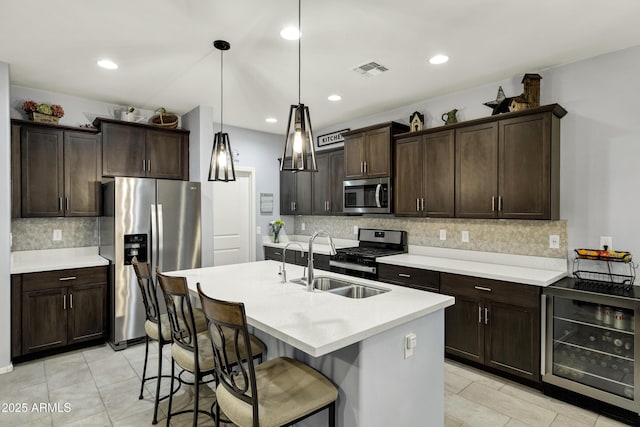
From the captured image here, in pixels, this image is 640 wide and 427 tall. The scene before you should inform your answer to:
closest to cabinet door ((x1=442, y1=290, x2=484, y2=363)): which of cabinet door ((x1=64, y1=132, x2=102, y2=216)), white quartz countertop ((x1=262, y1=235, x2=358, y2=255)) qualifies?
white quartz countertop ((x1=262, y1=235, x2=358, y2=255))

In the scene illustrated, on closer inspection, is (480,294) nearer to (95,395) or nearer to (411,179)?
(411,179)

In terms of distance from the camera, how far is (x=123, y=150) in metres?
4.19

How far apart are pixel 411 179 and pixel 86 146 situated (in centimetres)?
374

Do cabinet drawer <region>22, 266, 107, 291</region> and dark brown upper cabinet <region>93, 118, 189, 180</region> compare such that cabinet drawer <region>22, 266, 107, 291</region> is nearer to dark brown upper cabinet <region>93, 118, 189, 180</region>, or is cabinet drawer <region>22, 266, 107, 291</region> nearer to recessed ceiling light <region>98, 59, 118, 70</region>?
dark brown upper cabinet <region>93, 118, 189, 180</region>

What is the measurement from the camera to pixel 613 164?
9.47ft

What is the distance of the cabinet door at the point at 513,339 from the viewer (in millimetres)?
2809

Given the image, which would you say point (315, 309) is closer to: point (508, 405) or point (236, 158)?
point (508, 405)

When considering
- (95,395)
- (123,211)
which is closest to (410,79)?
(123,211)

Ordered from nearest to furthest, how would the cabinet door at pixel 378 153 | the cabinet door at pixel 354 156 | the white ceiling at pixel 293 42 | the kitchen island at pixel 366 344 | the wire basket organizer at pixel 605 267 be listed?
the kitchen island at pixel 366 344, the white ceiling at pixel 293 42, the wire basket organizer at pixel 605 267, the cabinet door at pixel 378 153, the cabinet door at pixel 354 156

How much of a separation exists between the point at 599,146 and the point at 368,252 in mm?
A: 2446

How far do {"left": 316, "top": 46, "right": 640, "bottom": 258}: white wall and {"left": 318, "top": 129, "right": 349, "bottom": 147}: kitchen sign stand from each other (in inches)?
108

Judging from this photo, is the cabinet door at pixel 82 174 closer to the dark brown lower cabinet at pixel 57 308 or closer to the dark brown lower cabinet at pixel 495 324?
the dark brown lower cabinet at pixel 57 308

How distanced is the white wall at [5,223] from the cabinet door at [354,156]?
354 cm

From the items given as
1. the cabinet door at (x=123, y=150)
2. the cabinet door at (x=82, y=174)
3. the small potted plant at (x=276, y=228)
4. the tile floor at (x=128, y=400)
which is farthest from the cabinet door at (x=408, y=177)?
the cabinet door at (x=82, y=174)
